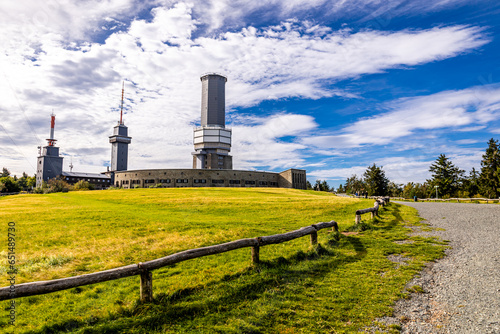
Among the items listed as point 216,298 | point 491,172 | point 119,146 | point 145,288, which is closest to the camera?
point 145,288

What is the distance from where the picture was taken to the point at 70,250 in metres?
12.3

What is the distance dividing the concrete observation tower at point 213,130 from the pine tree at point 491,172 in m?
111

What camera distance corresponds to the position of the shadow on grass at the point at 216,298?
5.95 metres

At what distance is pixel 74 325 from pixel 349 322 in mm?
5975

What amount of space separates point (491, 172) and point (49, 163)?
633ft

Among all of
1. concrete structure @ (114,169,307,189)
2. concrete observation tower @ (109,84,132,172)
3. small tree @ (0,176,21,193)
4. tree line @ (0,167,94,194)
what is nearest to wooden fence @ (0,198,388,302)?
tree line @ (0,167,94,194)

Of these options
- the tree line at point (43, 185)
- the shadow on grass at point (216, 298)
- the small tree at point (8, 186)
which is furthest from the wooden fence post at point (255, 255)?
the small tree at point (8, 186)

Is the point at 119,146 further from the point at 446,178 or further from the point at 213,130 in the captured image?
the point at 446,178

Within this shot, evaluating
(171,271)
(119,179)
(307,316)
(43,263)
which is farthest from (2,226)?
(119,179)

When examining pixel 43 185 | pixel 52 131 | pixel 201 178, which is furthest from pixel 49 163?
pixel 201 178

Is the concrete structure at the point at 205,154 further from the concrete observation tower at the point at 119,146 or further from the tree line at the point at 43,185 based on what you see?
the tree line at the point at 43,185

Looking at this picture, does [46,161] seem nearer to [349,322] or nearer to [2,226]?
[2,226]

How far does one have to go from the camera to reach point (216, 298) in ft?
23.2

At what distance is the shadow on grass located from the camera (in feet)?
19.5
